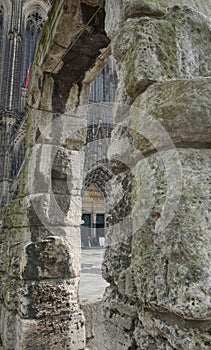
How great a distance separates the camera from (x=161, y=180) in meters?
0.91

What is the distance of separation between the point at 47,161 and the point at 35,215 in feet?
1.68

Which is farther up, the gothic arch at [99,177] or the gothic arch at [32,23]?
the gothic arch at [32,23]

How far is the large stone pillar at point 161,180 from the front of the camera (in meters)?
0.77

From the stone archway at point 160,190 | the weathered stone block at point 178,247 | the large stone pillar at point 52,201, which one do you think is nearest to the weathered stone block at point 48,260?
the large stone pillar at point 52,201

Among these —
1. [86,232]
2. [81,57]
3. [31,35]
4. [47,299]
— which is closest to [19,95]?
[31,35]

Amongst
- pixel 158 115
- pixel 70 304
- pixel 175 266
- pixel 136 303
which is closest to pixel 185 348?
pixel 175 266

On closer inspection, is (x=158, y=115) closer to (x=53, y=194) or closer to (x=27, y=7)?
(x=53, y=194)

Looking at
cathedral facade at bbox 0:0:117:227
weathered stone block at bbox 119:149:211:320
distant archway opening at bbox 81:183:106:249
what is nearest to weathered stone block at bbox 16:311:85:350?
weathered stone block at bbox 119:149:211:320

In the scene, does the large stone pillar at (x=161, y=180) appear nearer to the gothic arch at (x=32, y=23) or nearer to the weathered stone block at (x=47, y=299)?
the weathered stone block at (x=47, y=299)

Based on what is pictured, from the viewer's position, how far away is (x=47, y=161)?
2.63m

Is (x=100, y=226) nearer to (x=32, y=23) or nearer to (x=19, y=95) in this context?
(x=19, y=95)

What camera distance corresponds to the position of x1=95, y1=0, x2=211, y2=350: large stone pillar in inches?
30.2

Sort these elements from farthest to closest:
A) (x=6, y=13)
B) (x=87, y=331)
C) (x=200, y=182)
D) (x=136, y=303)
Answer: (x=6, y=13) → (x=87, y=331) → (x=136, y=303) → (x=200, y=182)

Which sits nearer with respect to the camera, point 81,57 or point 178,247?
point 178,247
